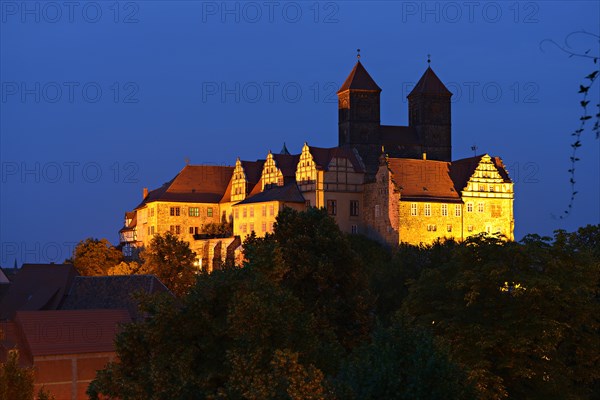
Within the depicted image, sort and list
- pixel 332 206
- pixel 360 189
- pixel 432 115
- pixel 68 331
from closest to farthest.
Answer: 1. pixel 68 331
2. pixel 332 206
3. pixel 360 189
4. pixel 432 115

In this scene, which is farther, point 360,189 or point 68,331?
point 360,189

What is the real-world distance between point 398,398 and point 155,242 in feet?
236

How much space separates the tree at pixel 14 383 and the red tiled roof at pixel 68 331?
696 inches

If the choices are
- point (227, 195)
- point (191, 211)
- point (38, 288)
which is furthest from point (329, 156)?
point (38, 288)

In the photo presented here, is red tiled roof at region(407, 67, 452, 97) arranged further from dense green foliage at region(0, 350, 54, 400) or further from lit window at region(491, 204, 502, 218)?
dense green foliage at region(0, 350, 54, 400)

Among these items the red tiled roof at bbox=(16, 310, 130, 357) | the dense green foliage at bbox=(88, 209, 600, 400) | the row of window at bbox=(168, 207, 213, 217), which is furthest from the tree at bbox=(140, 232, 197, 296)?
the dense green foliage at bbox=(88, 209, 600, 400)

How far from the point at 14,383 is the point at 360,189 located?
68.2 meters

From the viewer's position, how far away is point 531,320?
3503 cm

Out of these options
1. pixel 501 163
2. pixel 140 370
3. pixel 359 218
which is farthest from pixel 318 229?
pixel 501 163

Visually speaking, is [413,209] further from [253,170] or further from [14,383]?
[14,383]

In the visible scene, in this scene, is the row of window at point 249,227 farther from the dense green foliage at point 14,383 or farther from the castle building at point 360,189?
the dense green foliage at point 14,383

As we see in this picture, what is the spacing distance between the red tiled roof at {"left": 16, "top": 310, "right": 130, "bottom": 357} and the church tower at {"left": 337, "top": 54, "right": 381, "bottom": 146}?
60.6 m

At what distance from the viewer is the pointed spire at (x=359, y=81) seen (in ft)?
394

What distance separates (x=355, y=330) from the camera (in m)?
40.0
